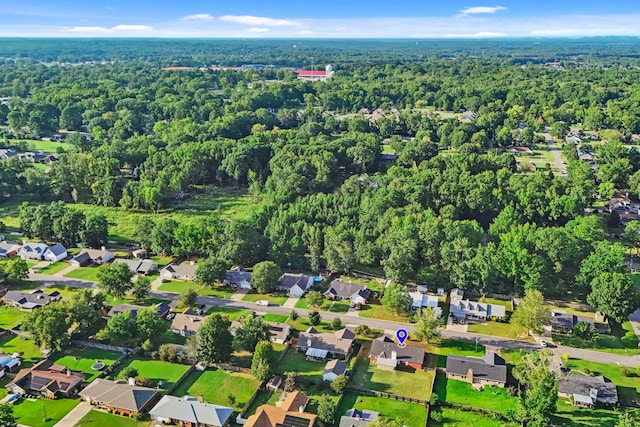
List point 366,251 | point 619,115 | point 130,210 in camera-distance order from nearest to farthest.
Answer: point 366,251 → point 130,210 → point 619,115

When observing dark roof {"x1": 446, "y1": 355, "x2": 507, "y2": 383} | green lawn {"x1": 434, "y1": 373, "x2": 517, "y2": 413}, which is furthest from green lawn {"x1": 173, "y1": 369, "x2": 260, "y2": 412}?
dark roof {"x1": 446, "y1": 355, "x2": 507, "y2": 383}

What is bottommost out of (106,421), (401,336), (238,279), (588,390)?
(106,421)

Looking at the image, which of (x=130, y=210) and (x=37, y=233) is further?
(x=130, y=210)

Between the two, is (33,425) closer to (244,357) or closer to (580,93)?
(244,357)

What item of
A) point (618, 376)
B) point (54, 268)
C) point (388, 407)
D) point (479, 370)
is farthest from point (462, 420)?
point (54, 268)

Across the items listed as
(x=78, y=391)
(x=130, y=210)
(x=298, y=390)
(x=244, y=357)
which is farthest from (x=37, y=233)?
(x=298, y=390)

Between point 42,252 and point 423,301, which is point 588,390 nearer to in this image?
point 423,301

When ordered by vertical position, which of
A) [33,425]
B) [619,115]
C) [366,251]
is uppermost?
[619,115]
